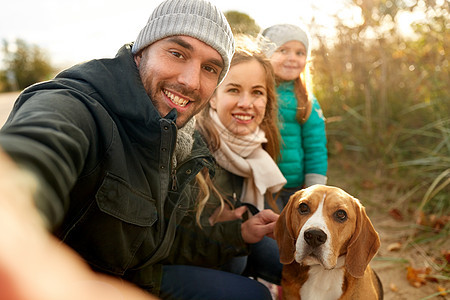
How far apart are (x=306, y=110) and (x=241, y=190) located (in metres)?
1.22

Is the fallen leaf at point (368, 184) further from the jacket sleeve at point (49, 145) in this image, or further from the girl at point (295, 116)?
the jacket sleeve at point (49, 145)

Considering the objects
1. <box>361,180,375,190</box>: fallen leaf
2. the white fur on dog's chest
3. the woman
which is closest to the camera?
the white fur on dog's chest

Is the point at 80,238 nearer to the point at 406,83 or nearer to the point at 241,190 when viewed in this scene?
the point at 241,190

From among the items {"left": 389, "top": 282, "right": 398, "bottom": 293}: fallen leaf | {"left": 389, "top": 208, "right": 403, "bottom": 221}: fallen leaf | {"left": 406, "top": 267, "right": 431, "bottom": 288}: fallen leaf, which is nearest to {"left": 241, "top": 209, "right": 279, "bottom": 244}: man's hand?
{"left": 389, "top": 282, "right": 398, "bottom": 293}: fallen leaf

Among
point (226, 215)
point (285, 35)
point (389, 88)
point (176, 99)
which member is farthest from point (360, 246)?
point (389, 88)

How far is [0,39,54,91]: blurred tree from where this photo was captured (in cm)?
3033

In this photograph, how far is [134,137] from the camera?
73.2 inches

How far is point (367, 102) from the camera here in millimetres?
5461

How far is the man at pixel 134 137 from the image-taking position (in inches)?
49.8

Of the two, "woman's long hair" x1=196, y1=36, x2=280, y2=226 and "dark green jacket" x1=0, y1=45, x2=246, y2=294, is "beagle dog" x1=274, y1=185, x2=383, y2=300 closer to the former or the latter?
"woman's long hair" x1=196, y1=36, x2=280, y2=226

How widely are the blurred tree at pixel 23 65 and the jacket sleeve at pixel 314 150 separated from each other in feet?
101

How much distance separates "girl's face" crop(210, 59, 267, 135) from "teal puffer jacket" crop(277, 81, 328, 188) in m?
0.71

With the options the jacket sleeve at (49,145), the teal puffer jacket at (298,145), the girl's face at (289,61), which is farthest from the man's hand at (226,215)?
the girl's face at (289,61)

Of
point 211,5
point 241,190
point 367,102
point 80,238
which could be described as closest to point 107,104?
point 80,238
